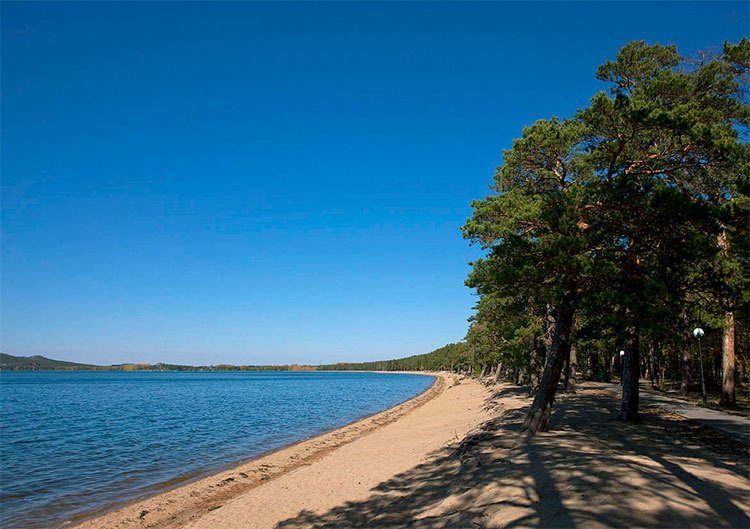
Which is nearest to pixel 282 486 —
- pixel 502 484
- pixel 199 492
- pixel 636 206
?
pixel 199 492

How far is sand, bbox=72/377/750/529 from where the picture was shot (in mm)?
6840

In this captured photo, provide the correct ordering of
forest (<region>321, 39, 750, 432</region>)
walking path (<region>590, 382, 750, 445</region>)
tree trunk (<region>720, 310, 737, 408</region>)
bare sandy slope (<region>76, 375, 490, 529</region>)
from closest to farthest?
forest (<region>321, 39, 750, 432</region>)
bare sandy slope (<region>76, 375, 490, 529</region>)
walking path (<region>590, 382, 750, 445</region>)
tree trunk (<region>720, 310, 737, 408</region>)

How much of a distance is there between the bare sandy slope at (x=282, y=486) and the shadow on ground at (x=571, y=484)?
103 cm

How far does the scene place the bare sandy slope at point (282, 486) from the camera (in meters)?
11.6

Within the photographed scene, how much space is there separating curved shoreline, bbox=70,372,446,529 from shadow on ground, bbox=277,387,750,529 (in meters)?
4.00

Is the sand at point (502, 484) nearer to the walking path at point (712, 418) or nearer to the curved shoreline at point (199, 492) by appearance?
the curved shoreline at point (199, 492)

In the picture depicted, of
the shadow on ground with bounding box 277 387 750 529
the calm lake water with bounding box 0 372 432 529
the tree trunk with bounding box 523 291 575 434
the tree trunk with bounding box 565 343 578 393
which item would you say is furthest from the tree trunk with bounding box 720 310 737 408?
the calm lake water with bounding box 0 372 432 529

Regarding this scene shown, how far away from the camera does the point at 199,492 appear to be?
14344mm

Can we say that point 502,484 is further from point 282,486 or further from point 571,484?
point 282,486

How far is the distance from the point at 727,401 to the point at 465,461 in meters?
15.7

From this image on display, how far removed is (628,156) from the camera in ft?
41.3

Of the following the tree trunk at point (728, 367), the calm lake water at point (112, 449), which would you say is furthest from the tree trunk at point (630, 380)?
the calm lake water at point (112, 449)

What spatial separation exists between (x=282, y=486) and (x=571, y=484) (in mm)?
9256

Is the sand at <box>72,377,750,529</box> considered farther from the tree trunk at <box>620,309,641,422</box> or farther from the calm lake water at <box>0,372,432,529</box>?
the calm lake water at <box>0,372,432,529</box>
